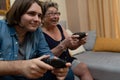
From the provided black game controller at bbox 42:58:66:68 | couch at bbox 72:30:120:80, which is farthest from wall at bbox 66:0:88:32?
black game controller at bbox 42:58:66:68

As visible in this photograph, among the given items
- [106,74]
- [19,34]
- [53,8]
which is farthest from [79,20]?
[19,34]

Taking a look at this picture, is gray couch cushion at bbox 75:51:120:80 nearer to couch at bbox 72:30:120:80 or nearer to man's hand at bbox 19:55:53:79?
couch at bbox 72:30:120:80

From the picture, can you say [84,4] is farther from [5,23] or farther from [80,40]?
[5,23]

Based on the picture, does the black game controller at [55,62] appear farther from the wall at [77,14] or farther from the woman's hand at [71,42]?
the wall at [77,14]

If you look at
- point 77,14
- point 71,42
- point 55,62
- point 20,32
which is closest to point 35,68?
point 55,62

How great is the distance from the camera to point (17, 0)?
124 centimetres

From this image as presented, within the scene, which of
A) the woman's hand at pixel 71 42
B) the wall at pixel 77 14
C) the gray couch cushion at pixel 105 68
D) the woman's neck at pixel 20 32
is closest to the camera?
the woman's neck at pixel 20 32

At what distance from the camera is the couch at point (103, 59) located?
7.19 feet

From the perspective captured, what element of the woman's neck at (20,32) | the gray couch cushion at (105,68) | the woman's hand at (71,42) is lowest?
the gray couch cushion at (105,68)

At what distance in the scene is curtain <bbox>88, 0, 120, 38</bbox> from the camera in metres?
3.57

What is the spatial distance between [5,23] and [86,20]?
8.97 feet

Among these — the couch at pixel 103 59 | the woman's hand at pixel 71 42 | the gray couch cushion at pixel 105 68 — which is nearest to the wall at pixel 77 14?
the couch at pixel 103 59

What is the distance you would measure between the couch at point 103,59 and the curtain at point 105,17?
0.42 m

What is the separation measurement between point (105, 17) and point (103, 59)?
1.31m
